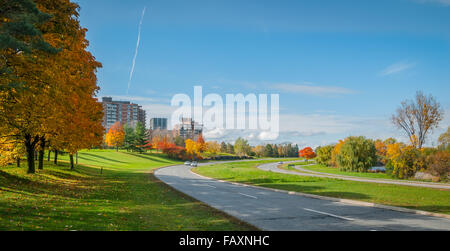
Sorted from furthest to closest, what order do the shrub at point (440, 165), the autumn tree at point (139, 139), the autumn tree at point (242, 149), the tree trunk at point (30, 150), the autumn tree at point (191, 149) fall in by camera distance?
the autumn tree at point (242, 149) → the autumn tree at point (139, 139) → the autumn tree at point (191, 149) → the shrub at point (440, 165) → the tree trunk at point (30, 150)

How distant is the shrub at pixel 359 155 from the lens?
49.6 m

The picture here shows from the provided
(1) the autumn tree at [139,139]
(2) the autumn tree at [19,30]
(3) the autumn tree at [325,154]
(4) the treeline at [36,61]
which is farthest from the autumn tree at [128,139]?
(2) the autumn tree at [19,30]

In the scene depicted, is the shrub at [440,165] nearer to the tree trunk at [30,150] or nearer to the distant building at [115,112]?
the tree trunk at [30,150]

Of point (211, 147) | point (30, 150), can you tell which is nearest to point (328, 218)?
point (30, 150)

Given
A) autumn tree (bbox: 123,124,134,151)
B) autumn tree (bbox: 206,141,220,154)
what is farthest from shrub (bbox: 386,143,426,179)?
Result: autumn tree (bbox: 206,141,220,154)

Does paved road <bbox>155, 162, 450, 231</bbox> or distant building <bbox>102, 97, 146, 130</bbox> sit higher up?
distant building <bbox>102, 97, 146, 130</bbox>

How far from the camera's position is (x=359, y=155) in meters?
50.0

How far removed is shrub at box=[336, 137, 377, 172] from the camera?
163ft

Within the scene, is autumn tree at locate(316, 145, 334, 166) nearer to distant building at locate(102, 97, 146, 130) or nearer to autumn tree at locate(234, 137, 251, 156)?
autumn tree at locate(234, 137, 251, 156)

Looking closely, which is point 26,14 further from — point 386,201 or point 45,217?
point 386,201

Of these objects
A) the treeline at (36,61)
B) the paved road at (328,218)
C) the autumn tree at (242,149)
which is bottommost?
the autumn tree at (242,149)

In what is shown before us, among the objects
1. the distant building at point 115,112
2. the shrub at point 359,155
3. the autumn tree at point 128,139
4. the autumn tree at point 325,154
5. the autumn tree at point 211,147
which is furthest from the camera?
the distant building at point 115,112

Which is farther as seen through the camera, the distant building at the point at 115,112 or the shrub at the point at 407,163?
the distant building at the point at 115,112
